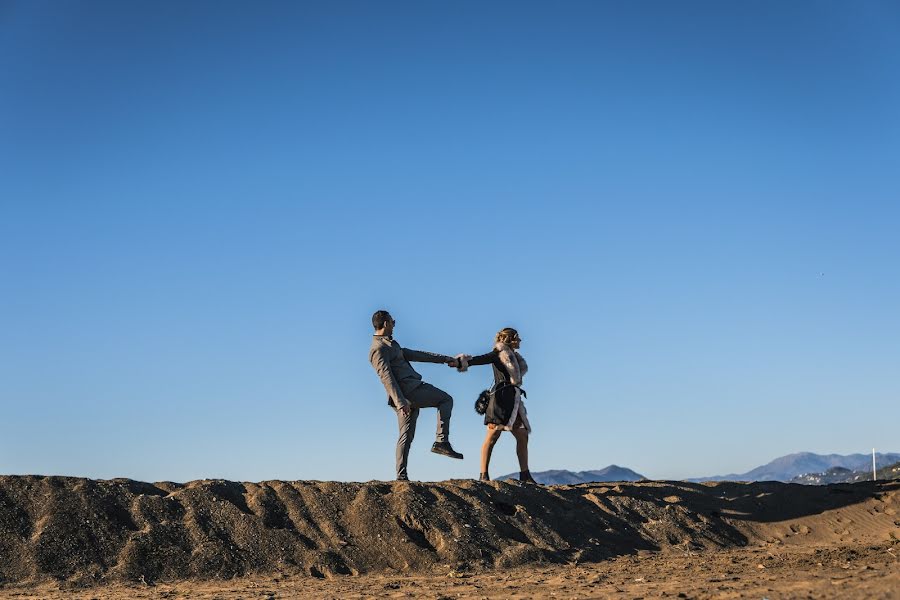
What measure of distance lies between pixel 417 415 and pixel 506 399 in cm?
133

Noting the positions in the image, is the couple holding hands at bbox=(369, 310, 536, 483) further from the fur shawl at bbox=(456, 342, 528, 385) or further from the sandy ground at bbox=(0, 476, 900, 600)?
the sandy ground at bbox=(0, 476, 900, 600)

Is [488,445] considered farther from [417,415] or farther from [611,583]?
[611,583]

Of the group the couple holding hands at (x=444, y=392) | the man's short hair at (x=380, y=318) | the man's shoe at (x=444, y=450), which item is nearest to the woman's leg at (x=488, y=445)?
the couple holding hands at (x=444, y=392)

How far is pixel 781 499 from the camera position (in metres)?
15.0

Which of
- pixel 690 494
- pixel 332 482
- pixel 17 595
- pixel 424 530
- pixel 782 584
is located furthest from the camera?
pixel 690 494

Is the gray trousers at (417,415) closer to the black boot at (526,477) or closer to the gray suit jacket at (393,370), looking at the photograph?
the gray suit jacket at (393,370)

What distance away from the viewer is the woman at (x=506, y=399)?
13.6 metres

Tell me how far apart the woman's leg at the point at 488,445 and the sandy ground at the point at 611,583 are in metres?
2.53

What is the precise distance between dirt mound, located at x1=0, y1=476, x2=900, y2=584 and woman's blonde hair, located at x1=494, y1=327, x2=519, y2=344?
2.01m

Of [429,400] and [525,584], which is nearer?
[525,584]

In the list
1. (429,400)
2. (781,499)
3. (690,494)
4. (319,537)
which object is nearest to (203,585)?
(319,537)

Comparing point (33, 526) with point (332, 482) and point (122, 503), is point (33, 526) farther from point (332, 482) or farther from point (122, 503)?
point (332, 482)

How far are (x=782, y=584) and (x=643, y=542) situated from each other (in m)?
3.77

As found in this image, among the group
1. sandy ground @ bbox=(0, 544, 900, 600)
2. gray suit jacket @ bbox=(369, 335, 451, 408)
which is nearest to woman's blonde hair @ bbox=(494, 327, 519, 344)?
gray suit jacket @ bbox=(369, 335, 451, 408)
